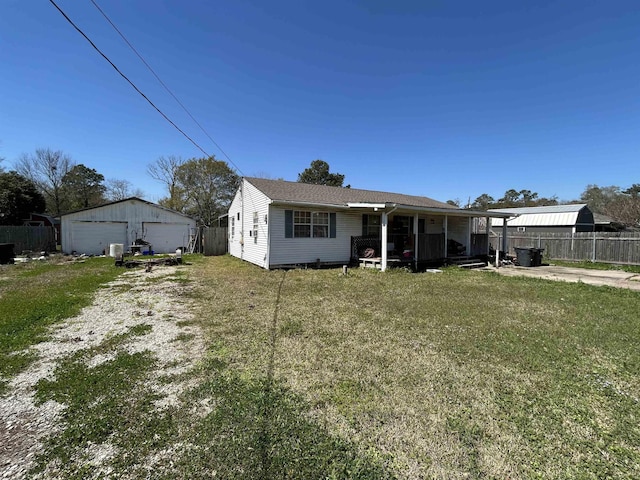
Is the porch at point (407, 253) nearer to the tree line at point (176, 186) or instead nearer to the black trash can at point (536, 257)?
the black trash can at point (536, 257)

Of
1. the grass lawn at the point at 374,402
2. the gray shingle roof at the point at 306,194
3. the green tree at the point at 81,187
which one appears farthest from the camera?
the green tree at the point at 81,187

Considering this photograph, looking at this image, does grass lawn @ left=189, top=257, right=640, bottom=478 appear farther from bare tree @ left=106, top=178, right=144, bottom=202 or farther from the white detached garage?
bare tree @ left=106, top=178, right=144, bottom=202

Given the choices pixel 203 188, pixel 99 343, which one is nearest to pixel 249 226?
pixel 99 343

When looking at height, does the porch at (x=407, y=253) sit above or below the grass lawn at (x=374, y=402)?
above

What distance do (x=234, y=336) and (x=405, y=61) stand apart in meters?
13.4

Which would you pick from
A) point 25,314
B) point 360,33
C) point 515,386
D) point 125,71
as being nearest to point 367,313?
point 515,386

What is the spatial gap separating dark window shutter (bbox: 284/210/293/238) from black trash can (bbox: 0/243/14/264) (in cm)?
1304

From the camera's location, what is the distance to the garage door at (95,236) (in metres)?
16.5

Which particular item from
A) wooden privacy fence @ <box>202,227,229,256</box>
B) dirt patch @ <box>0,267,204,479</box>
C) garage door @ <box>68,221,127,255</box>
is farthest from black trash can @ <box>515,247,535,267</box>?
garage door @ <box>68,221,127,255</box>

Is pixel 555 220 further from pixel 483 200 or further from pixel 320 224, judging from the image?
pixel 483 200

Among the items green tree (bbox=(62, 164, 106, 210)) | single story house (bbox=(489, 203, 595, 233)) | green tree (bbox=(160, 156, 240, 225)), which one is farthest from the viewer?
green tree (bbox=(62, 164, 106, 210))

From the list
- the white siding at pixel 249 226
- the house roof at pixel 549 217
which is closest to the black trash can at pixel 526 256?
the house roof at pixel 549 217

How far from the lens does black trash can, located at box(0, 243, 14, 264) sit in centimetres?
1276

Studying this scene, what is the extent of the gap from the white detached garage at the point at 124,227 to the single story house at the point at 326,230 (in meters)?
7.13
